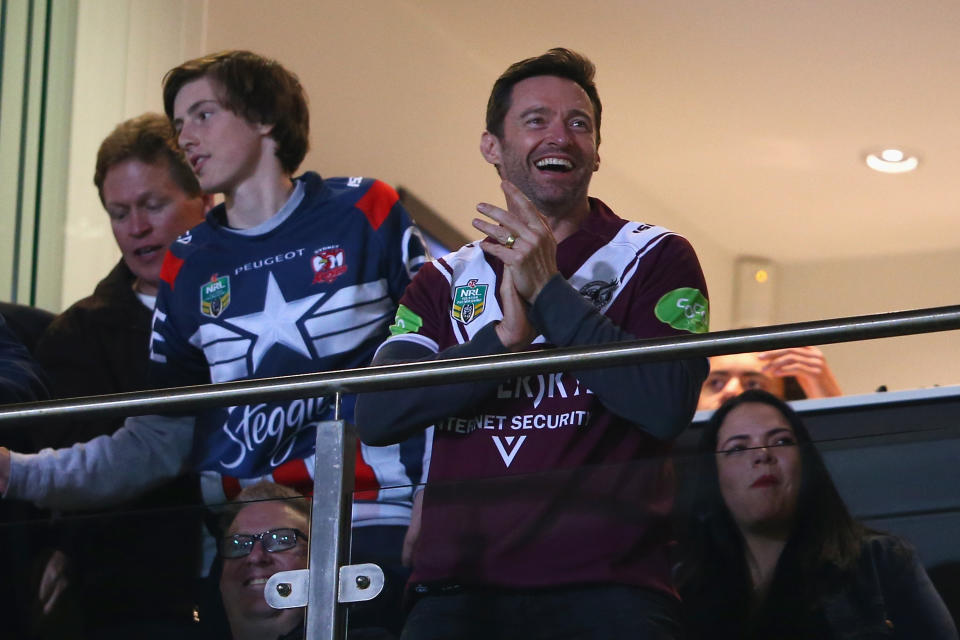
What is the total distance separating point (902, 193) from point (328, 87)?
3.37 metres

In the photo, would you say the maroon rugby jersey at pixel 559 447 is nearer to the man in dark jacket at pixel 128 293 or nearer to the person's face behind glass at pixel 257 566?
the person's face behind glass at pixel 257 566

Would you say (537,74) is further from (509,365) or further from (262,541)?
(262,541)

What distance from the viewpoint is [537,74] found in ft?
7.69

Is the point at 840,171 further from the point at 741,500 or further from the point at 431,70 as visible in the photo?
the point at 741,500

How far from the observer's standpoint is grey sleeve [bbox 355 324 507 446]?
1.94 metres

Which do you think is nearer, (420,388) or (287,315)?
(420,388)

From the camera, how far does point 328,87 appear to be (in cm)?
478

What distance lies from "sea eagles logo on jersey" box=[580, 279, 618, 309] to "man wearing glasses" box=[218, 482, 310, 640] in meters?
0.58

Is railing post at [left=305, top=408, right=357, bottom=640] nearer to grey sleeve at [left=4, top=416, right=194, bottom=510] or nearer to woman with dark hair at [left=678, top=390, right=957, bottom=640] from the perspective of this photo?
woman with dark hair at [left=678, top=390, right=957, bottom=640]

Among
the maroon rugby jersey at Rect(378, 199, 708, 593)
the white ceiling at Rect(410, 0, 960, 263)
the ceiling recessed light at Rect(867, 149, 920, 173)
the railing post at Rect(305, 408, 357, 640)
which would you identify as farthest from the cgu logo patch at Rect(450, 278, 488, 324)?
the ceiling recessed light at Rect(867, 149, 920, 173)

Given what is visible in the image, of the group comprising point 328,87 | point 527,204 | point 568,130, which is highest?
point 328,87

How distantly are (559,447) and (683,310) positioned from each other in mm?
272

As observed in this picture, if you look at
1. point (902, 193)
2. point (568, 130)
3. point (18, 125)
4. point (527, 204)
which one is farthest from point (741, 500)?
point (902, 193)

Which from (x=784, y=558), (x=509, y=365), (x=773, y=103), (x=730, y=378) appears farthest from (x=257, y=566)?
(x=773, y=103)
